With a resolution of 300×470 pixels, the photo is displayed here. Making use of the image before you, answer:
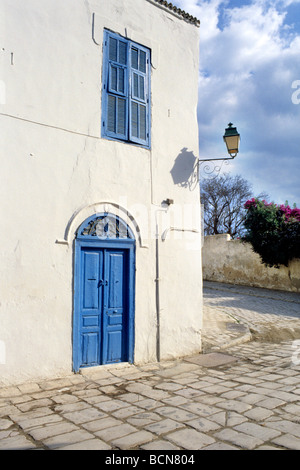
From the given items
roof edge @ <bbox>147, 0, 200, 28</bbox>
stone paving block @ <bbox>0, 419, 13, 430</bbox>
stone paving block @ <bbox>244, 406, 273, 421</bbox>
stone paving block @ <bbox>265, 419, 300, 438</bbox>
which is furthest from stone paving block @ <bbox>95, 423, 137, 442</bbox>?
roof edge @ <bbox>147, 0, 200, 28</bbox>

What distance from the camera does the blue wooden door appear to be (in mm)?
5898

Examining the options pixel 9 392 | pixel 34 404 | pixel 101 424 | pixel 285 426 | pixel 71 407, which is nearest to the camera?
pixel 285 426

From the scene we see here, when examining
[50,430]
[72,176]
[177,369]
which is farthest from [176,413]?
[72,176]

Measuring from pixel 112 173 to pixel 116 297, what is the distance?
2.12 metres

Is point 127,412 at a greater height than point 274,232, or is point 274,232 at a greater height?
point 274,232

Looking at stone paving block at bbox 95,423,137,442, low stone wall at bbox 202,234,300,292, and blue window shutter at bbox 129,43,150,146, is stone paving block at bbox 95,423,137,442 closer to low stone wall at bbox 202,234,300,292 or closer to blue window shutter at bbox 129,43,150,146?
blue window shutter at bbox 129,43,150,146

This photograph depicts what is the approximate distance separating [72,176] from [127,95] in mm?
1942

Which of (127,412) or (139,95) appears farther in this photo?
(139,95)

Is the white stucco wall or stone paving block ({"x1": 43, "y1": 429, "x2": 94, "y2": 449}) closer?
stone paving block ({"x1": 43, "y1": 429, "x2": 94, "y2": 449})

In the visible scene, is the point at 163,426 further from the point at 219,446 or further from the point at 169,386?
the point at 169,386

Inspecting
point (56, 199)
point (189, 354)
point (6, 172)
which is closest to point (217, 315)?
point (189, 354)

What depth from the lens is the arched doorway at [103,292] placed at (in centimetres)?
586

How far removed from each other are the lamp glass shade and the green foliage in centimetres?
931

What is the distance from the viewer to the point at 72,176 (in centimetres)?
591
